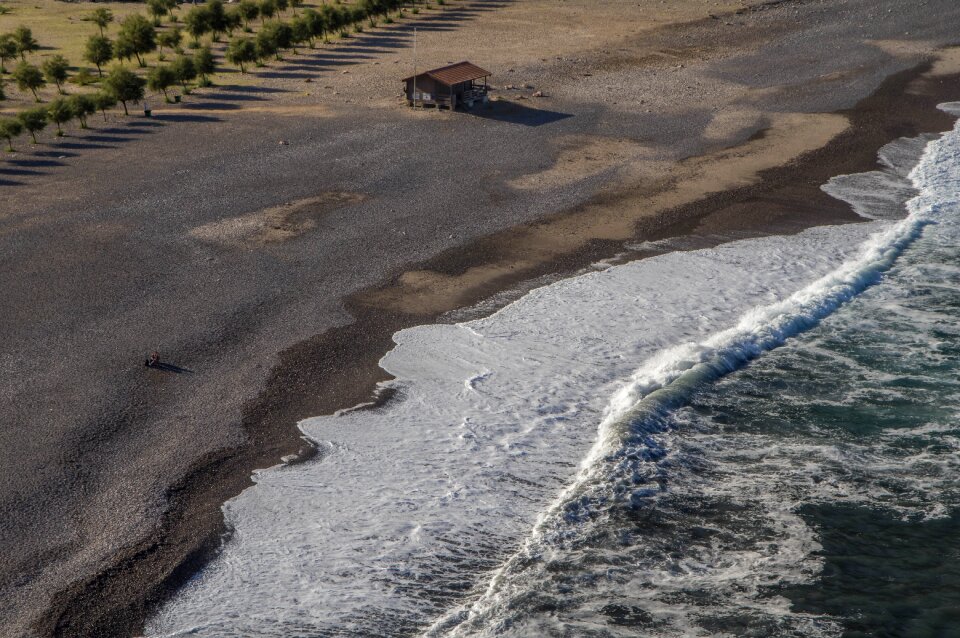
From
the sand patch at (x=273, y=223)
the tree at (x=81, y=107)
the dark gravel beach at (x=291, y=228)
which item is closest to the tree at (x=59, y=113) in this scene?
the tree at (x=81, y=107)

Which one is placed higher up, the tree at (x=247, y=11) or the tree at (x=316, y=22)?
the tree at (x=247, y=11)

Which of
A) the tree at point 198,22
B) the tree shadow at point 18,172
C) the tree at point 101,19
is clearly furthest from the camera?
the tree at point 101,19

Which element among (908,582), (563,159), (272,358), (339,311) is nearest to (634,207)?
(563,159)

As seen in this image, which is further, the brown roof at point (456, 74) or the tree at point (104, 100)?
the brown roof at point (456, 74)

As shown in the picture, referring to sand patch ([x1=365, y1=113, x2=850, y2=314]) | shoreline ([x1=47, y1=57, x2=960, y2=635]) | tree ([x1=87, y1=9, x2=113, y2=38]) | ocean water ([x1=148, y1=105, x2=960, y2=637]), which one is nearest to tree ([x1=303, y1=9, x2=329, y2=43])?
tree ([x1=87, y1=9, x2=113, y2=38])

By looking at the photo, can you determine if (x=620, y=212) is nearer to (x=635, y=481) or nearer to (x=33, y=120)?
(x=635, y=481)

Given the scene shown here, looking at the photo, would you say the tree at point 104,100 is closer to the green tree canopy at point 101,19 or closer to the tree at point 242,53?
the tree at point 242,53
